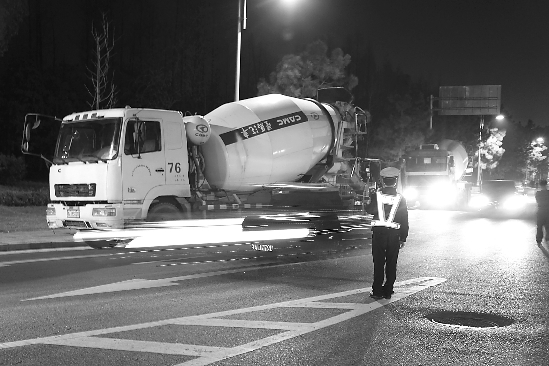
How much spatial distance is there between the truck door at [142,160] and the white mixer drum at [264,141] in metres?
1.13

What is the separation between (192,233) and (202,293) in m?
3.39

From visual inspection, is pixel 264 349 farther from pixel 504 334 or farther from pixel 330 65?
pixel 330 65

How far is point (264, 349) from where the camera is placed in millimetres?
5633

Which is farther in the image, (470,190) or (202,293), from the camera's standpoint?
(470,190)

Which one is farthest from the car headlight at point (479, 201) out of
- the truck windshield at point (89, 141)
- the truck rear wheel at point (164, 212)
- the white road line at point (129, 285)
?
the truck windshield at point (89, 141)

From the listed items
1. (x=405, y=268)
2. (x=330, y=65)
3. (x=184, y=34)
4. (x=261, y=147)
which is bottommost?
(x=405, y=268)

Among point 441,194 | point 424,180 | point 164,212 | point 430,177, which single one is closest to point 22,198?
point 164,212

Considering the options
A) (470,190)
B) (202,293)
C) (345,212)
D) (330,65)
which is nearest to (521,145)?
(470,190)

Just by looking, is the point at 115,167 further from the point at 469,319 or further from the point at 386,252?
the point at 469,319

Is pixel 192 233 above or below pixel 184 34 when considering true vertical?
below

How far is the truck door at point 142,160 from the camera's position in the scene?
11.2 metres

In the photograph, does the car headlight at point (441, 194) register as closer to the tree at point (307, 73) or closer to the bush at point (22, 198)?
the tree at point (307, 73)

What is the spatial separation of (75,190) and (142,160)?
141 cm

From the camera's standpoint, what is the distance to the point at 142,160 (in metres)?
11.3
